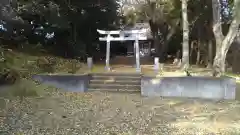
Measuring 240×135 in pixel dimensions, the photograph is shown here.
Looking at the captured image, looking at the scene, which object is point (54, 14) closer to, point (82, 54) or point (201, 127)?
point (82, 54)

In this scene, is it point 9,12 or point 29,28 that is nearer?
point 9,12

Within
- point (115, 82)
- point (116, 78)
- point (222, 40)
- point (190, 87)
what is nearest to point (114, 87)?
point (115, 82)

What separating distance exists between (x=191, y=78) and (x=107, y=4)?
816 cm

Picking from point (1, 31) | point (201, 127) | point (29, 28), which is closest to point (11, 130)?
point (201, 127)

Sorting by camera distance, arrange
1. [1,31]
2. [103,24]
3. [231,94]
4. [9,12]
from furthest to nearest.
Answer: [103,24] → [1,31] → [9,12] → [231,94]

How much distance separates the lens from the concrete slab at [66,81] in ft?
36.6

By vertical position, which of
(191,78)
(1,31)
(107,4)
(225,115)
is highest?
(107,4)

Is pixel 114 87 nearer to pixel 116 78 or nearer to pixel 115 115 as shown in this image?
pixel 116 78

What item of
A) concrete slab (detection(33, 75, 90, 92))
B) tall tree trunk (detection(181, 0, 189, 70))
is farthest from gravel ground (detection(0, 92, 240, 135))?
tall tree trunk (detection(181, 0, 189, 70))

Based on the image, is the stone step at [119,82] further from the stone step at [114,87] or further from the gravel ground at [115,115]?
the gravel ground at [115,115]

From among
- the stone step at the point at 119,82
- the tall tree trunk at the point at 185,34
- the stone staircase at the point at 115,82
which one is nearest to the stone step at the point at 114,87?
the stone staircase at the point at 115,82

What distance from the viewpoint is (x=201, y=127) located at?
7305mm

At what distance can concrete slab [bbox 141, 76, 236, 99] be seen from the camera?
34.0ft

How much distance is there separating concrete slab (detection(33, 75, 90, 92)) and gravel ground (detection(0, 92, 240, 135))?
0.61 m
